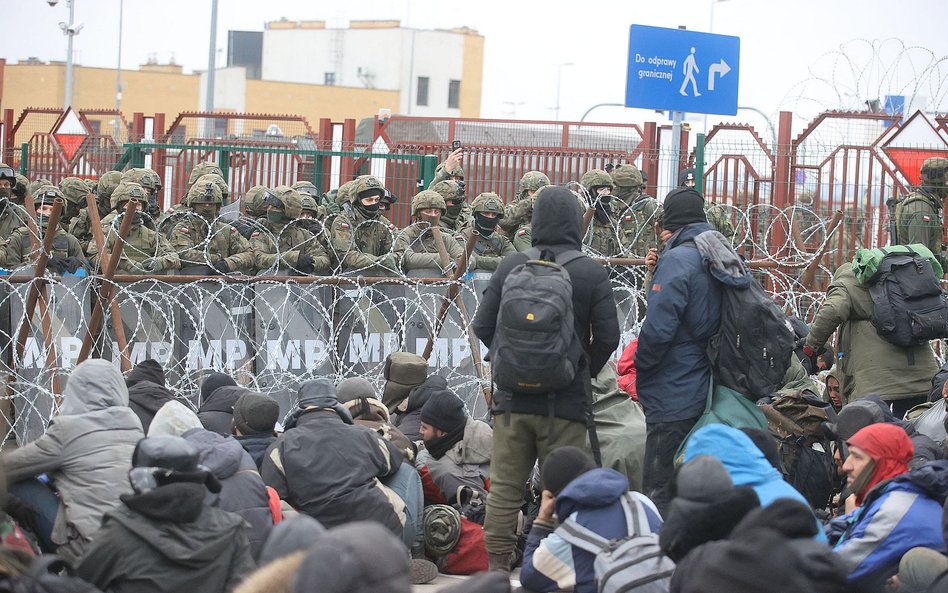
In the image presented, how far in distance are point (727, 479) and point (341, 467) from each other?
2247mm

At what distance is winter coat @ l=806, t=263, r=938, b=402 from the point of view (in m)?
7.33

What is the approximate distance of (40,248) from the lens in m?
7.59

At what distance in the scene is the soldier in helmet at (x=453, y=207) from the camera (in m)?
10.1

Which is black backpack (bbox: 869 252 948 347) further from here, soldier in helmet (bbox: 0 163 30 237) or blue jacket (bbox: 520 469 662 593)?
soldier in helmet (bbox: 0 163 30 237)

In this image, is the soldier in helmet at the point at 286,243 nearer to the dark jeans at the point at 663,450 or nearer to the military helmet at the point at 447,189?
the military helmet at the point at 447,189

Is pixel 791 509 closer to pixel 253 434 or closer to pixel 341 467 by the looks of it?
pixel 341 467

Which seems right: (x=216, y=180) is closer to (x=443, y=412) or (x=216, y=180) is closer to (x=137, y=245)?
(x=137, y=245)

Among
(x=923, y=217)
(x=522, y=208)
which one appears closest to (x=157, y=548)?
(x=522, y=208)

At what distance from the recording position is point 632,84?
10.4 meters

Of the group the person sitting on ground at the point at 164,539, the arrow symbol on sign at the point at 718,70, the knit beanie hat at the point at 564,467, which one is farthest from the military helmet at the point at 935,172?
the person sitting on ground at the point at 164,539

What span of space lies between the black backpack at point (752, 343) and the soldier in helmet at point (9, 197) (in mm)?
5536

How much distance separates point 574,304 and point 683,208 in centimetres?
77

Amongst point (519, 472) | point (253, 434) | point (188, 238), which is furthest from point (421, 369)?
point (188, 238)

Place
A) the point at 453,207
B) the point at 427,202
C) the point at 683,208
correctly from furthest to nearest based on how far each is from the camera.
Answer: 1. the point at 453,207
2. the point at 427,202
3. the point at 683,208
